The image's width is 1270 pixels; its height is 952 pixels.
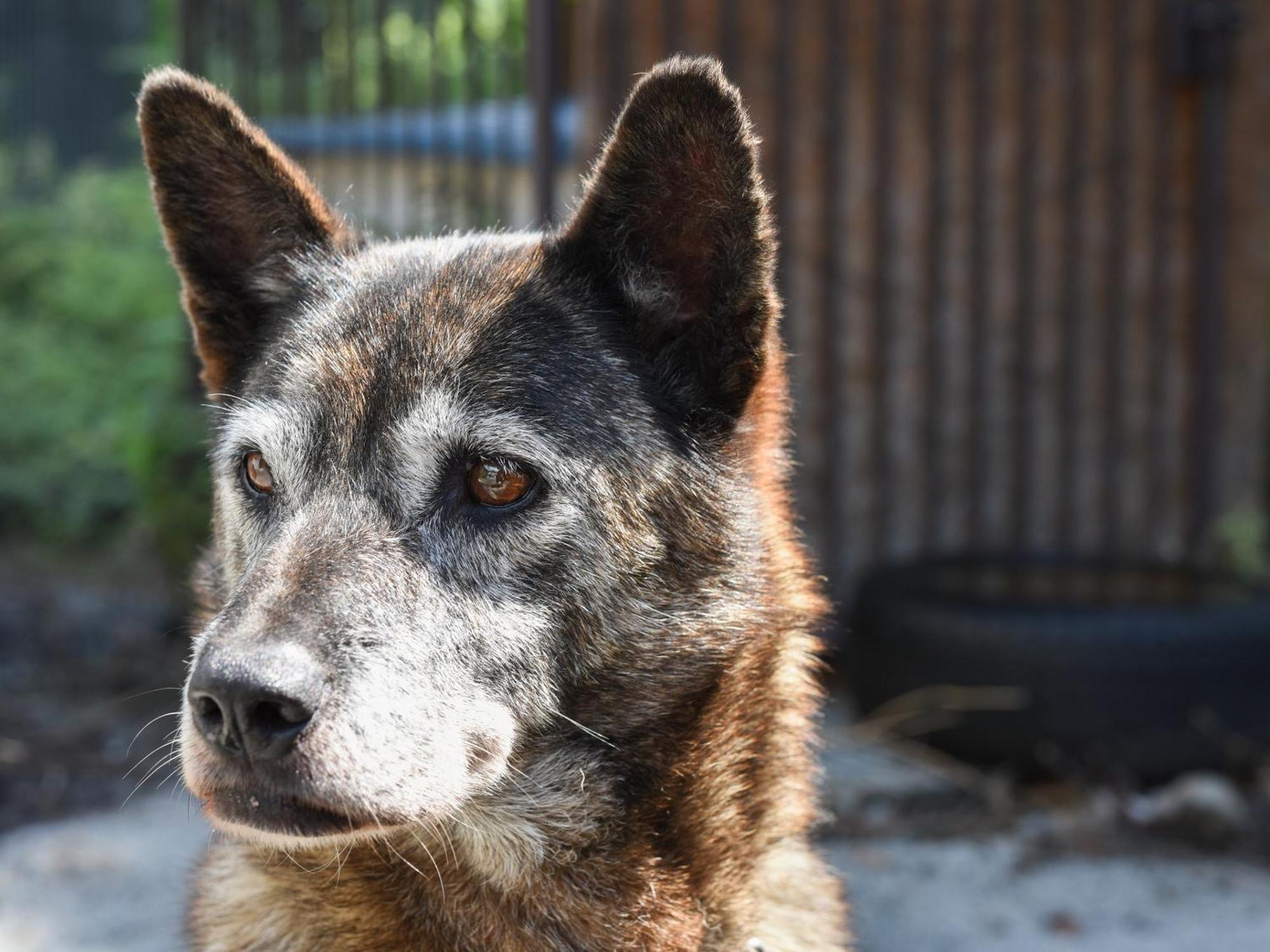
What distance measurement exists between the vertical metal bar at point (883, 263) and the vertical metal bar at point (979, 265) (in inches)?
14.7

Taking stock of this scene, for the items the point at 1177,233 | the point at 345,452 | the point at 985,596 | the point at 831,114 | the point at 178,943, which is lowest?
the point at 178,943

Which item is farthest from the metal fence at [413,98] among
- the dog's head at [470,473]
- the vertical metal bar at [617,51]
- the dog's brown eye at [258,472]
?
the dog's brown eye at [258,472]

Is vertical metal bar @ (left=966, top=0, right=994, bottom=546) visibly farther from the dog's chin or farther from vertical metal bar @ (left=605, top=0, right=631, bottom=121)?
the dog's chin

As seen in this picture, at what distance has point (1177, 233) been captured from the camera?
19.5ft

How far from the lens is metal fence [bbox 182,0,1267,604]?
5.71m

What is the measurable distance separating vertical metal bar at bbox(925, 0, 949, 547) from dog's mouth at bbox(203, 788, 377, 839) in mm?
4400

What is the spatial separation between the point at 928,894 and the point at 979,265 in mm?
2902

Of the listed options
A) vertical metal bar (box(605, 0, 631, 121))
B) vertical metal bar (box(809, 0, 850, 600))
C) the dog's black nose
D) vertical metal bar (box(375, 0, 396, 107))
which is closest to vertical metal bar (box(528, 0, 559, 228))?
vertical metal bar (box(605, 0, 631, 121))

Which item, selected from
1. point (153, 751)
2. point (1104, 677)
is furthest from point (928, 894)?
point (153, 751)

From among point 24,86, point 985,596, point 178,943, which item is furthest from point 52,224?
point 178,943

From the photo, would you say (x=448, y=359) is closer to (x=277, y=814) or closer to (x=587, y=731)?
(x=587, y=731)

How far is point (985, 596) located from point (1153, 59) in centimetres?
254

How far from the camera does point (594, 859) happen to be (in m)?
2.30

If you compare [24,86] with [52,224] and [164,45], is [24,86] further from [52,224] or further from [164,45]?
[52,224]
